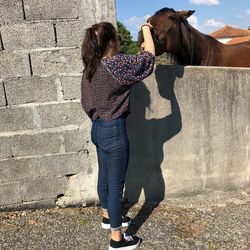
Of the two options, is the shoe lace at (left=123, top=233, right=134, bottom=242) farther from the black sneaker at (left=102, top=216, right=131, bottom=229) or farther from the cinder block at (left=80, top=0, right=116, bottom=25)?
the cinder block at (left=80, top=0, right=116, bottom=25)

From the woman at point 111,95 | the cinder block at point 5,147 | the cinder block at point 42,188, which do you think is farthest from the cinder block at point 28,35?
the cinder block at point 42,188

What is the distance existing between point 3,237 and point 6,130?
36.7 inches

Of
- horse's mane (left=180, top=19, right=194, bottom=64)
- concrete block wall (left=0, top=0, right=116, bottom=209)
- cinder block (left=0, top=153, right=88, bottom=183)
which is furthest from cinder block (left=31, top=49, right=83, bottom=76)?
horse's mane (left=180, top=19, right=194, bottom=64)

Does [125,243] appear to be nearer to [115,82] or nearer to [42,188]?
[42,188]

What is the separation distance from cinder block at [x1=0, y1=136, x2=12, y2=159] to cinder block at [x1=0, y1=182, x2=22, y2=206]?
0.29 metres

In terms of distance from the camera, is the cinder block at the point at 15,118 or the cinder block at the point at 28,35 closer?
the cinder block at the point at 28,35

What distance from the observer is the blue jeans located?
2.77 meters

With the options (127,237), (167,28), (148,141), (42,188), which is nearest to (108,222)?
(127,237)

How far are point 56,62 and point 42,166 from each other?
980 mm

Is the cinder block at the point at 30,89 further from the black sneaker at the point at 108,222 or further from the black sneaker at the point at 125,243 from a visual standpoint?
the black sneaker at the point at 125,243

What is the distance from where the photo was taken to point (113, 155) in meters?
2.79

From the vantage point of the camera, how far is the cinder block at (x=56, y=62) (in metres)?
3.31

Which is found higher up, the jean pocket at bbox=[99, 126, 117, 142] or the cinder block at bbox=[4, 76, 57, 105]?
the cinder block at bbox=[4, 76, 57, 105]

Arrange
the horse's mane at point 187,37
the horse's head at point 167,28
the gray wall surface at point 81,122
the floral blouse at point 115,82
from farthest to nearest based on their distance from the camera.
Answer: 1. the horse's mane at point 187,37
2. the horse's head at point 167,28
3. the gray wall surface at point 81,122
4. the floral blouse at point 115,82
